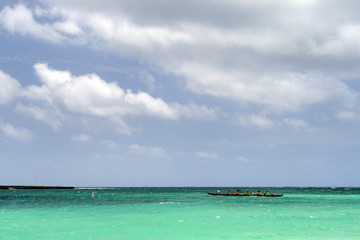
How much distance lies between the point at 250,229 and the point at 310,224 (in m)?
6.24

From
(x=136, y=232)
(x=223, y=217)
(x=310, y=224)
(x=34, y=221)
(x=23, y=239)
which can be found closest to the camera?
(x=23, y=239)

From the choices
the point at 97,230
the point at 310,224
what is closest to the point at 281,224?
the point at 310,224

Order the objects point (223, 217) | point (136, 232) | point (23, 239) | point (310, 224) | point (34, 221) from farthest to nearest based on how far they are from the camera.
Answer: point (223, 217) < point (34, 221) < point (310, 224) < point (136, 232) < point (23, 239)

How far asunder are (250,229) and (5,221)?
870 inches

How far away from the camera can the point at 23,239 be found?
26.4m

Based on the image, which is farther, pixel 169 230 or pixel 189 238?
pixel 169 230

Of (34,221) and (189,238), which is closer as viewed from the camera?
(189,238)

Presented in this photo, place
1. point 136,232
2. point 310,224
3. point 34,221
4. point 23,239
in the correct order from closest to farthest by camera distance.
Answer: point 23,239 → point 136,232 → point 310,224 → point 34,221

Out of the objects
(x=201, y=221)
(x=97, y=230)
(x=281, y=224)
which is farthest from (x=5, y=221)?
(x=281, y=224)

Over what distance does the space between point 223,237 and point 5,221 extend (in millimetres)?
21037

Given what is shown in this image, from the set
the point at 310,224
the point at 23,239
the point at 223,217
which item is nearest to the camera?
Answer: the point at 23,239

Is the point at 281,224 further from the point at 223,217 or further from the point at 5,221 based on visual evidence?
the point at 5,221

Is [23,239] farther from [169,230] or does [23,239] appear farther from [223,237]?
[223,237]

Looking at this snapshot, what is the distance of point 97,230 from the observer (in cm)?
3034
